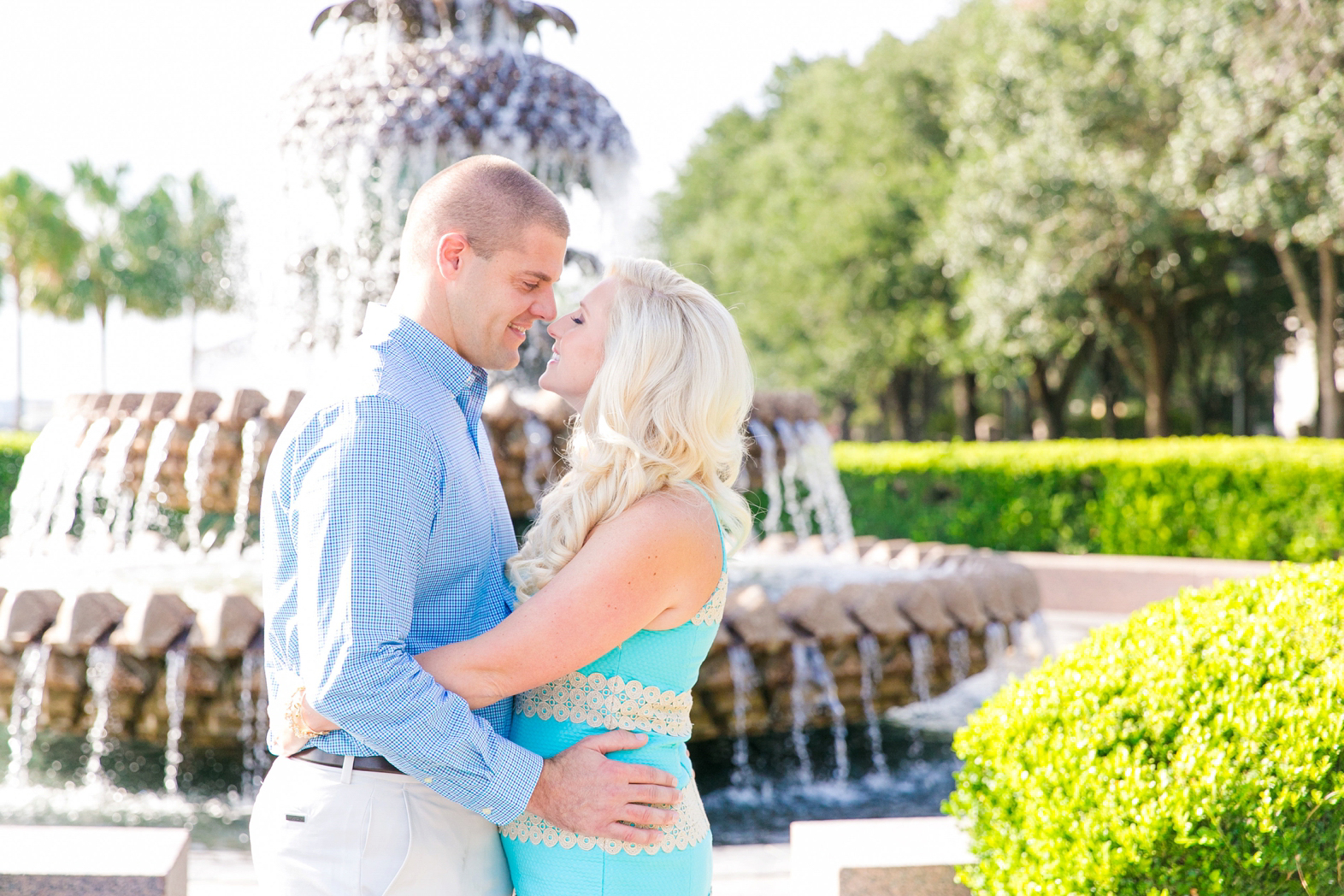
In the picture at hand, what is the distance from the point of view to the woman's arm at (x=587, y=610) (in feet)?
6.08

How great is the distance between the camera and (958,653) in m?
6.02

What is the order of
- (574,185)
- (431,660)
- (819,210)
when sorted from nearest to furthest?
(431,660), (574,185), (819,210)

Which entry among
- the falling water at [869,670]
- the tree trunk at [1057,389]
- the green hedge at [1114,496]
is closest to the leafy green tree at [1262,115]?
the green hedge at [1114,496]

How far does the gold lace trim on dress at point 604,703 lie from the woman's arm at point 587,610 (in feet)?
0.33

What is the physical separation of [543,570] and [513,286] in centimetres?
58

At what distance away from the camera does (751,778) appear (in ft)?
19.7

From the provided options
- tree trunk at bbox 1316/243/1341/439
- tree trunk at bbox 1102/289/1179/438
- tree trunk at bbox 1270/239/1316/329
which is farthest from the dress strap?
tree trunk at bbox 1102/289/1179/438

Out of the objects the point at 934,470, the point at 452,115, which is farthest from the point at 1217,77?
the point at 452,115

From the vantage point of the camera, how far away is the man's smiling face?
210cm

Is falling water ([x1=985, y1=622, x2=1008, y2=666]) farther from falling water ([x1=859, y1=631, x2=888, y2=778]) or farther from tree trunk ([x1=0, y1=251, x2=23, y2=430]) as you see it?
tree trunk ([x1=0, y1=251, x2=23, y2=430])

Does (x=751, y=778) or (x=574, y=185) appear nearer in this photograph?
(x=751, y=778)

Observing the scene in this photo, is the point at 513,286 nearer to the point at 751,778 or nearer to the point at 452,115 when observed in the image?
the point at 751,778


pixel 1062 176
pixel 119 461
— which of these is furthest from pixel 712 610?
pixel 1062 176

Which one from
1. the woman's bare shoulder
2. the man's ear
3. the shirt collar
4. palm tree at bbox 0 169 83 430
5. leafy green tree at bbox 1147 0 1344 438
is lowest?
the woman's bare shoulder
